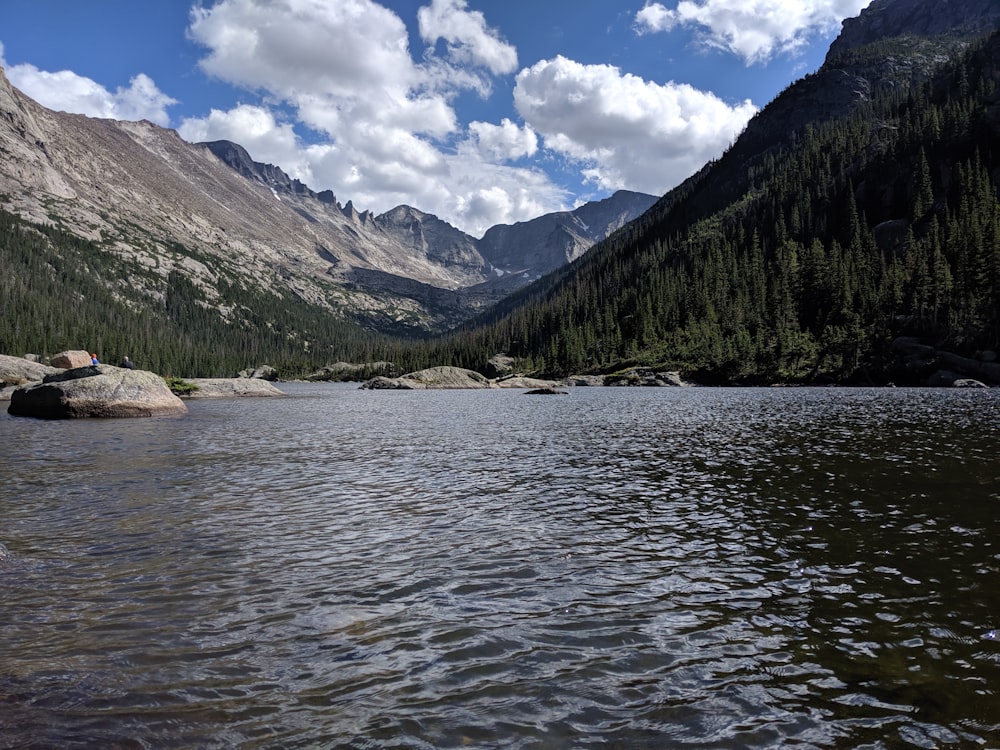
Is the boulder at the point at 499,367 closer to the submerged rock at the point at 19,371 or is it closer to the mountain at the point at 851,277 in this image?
the mountain at the point at 851,277

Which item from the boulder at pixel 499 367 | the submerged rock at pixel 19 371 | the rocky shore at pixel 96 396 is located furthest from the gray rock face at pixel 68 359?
the boulder at pixel 499 367

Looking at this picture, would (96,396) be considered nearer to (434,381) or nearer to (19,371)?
(19,371)

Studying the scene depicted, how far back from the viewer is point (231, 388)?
7738 centimetres

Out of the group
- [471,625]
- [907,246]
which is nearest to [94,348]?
[471,625]

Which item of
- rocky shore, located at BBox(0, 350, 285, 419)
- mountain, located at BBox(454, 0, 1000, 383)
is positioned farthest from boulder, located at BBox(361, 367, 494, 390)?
rocky shore, located at BBox(0, 350, 285, 419)

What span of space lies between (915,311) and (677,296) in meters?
68.9

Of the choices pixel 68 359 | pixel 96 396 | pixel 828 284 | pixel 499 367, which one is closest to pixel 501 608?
pixel 96 396

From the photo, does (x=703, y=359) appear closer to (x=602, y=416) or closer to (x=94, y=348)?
(x=602, y=416)

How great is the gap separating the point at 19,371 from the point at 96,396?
133ft

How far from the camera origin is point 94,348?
158375 millimetres

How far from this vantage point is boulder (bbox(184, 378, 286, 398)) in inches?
2929

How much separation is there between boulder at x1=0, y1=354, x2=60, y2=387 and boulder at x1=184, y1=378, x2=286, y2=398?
15783mm

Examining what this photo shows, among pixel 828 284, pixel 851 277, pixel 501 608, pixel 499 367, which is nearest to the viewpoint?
pixel 501 608

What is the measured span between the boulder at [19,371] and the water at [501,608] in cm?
6276
